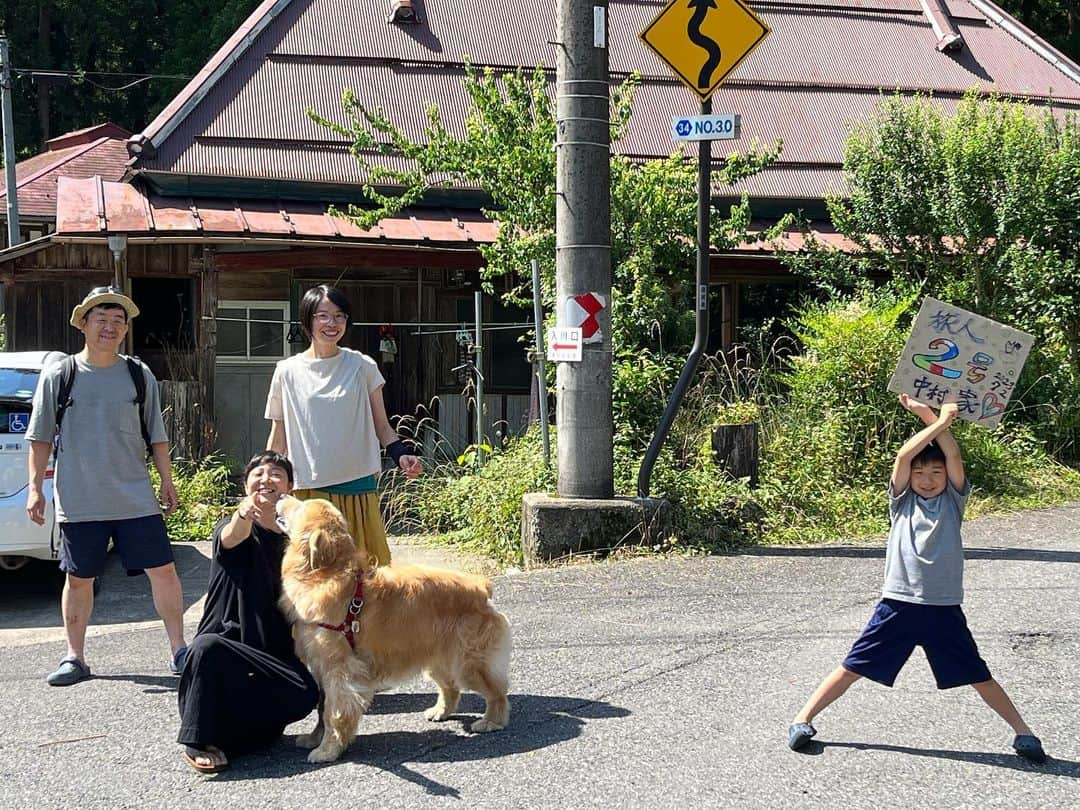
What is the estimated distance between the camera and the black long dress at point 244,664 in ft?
13.3

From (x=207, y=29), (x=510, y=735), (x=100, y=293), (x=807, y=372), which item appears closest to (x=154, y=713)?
(x=510, y=735)

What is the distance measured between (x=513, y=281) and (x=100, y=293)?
754cm

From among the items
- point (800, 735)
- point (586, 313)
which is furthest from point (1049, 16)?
point (800, 735)

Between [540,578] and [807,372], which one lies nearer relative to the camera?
[540,578]

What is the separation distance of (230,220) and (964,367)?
8.41 metres

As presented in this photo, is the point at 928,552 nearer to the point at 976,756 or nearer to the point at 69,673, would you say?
the point at 976,756

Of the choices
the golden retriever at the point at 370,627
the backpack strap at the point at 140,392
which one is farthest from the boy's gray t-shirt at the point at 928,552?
the backpack strap at the point at 140,392

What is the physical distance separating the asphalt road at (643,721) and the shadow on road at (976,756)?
10 mm

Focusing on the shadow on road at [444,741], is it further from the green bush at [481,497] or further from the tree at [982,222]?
the tree at [982,222]

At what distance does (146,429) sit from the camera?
5383 mm

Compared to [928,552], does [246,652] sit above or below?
below

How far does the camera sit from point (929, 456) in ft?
13.7

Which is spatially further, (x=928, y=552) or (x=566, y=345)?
(x=566, y=345)

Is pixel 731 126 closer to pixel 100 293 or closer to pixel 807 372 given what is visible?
pixel 807 372
